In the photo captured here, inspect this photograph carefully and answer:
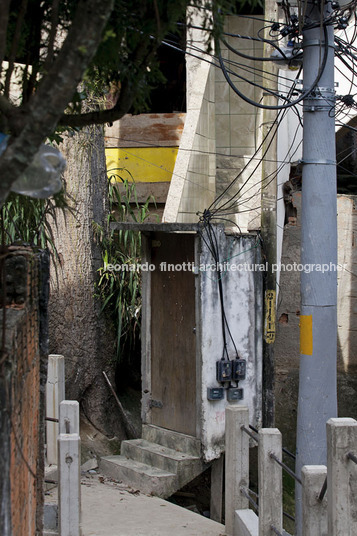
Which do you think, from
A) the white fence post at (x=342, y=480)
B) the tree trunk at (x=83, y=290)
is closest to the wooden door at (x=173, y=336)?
the tree trunk at (x=83, y=290)

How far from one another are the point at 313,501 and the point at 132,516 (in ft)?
10.4

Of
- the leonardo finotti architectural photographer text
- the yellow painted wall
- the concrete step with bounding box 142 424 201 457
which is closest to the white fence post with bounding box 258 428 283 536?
the leonardo finotti architectural photographer text

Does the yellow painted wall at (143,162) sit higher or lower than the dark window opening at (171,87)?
lower

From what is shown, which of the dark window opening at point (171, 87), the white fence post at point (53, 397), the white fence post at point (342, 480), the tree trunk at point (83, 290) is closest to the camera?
the white fence post at point (342, 480)

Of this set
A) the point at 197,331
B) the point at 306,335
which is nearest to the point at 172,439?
the point at 197,331

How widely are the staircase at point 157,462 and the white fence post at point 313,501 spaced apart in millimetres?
3525

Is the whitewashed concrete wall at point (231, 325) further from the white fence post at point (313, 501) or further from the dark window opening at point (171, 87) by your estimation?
the dark window opening at point (171, 87)

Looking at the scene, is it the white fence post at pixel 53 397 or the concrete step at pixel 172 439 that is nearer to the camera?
the white fence post at pixel 53 397

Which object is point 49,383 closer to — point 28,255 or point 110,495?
point 110,495

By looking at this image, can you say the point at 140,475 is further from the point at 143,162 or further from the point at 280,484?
the point at 143,162

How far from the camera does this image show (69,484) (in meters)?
5.88

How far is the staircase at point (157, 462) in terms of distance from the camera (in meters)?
8.48

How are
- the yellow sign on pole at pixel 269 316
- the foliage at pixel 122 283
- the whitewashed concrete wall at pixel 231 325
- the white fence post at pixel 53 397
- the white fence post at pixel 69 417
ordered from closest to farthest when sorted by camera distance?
the white fence post at pixel 69 417 → the white fence post at pixel 53 397 → the whitewashed concrete wall at pixel 231 325 → the yellow sign on pole at pixel 269 316 → the foliage at pixel 122 283

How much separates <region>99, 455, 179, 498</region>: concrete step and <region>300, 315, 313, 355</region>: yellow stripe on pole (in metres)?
2.70
